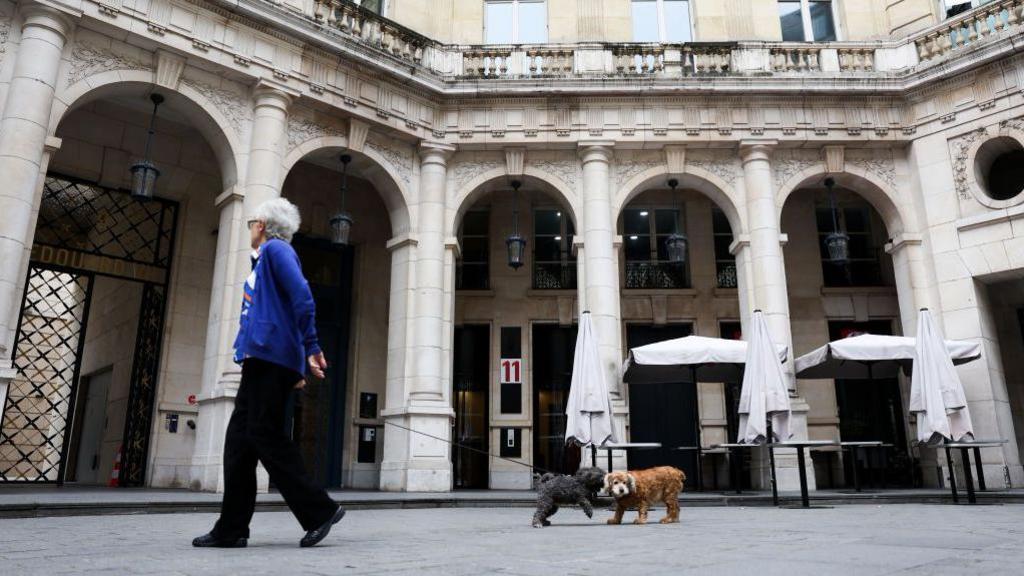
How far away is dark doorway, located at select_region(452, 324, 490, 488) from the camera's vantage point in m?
17.7

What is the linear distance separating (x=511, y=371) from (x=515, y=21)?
876 cm

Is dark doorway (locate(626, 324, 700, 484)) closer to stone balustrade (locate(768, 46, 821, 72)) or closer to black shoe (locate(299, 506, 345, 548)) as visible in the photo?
stone balustrade (locate(768, 46, 821, 72))

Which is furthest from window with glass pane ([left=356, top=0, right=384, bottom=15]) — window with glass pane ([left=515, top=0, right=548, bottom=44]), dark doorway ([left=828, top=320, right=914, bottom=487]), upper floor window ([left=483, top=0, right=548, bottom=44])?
dark doorway ([left=828, top=320, right=914, bottom=487])

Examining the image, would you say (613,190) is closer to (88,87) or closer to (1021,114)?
(1021,114)

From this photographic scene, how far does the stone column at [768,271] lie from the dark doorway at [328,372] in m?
9.21

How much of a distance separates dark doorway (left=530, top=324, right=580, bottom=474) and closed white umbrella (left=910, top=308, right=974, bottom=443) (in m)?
8.09

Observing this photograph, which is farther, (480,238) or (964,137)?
(480,238)

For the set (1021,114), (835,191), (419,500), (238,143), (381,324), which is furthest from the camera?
(835,191)

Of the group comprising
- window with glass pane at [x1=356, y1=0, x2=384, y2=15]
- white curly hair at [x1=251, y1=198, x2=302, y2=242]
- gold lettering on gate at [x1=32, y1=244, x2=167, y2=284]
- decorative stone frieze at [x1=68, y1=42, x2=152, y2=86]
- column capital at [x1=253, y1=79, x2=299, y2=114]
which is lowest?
white curly hair at [x1=251, y1=198, x2=302, y2=242]

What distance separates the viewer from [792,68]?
15.9 meters

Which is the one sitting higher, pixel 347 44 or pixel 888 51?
pixel 888 51

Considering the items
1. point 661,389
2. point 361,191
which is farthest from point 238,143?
point 661,389

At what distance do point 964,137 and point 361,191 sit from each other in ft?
44.5

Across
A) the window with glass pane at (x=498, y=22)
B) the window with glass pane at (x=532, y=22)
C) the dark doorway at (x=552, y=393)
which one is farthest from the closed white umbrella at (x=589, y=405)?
the window with glass pane at (x=498, y=22)
